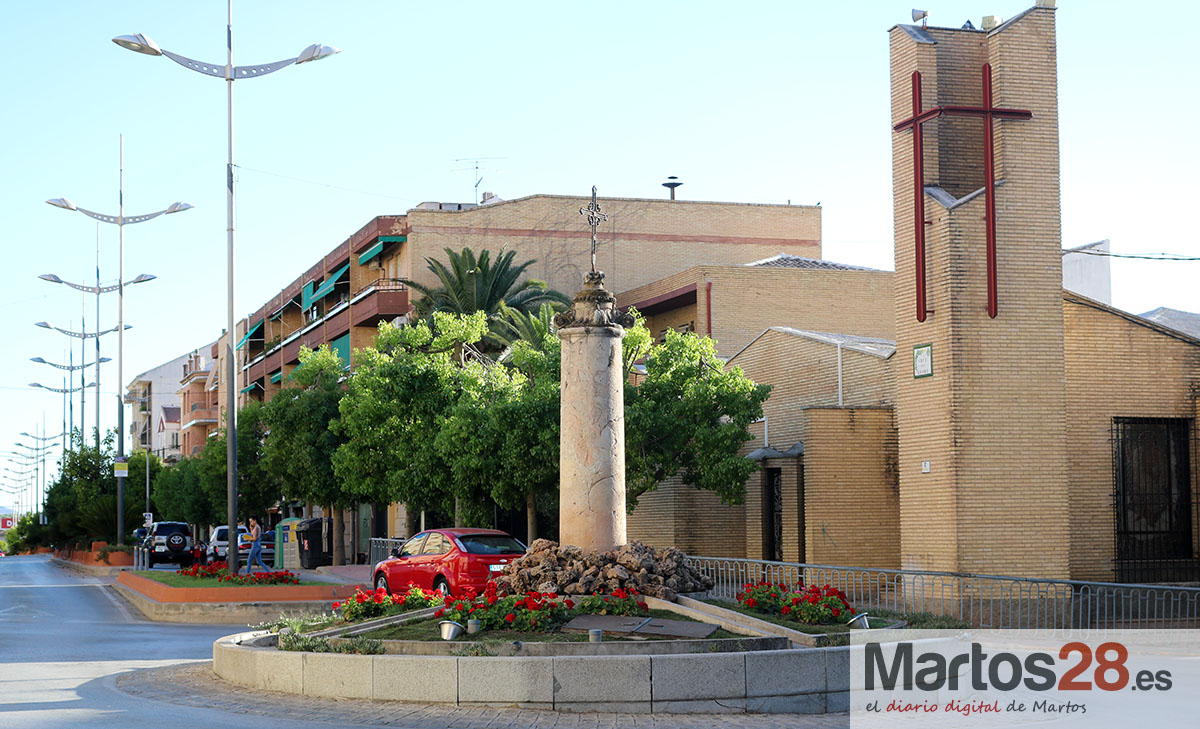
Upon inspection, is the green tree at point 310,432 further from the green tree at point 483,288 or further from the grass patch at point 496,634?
the grass patch at point 496,634

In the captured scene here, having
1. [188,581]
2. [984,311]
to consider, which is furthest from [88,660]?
[984,311]

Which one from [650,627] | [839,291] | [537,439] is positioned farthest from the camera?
[839,291]

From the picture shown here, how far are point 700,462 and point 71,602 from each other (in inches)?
605

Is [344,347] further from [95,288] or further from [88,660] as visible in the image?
[88,660]

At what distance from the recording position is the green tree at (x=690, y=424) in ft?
91.8

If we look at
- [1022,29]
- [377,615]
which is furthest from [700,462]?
[377,615]

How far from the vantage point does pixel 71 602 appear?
32.4 meters

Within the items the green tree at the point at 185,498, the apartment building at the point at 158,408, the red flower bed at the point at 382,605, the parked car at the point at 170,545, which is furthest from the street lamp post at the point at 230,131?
the apartment building at the point at 158,408

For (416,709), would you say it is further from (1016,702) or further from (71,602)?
(71,602)

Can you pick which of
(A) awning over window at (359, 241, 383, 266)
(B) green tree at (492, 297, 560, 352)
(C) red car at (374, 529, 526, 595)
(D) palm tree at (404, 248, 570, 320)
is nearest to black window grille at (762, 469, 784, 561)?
Result: (B) green tree at (492, 297, 560, 352)

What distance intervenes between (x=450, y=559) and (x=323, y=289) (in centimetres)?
3798

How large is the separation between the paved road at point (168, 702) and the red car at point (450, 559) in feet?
12.6

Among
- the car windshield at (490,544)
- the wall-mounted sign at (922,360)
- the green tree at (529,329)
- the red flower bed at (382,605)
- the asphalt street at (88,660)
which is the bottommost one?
the asphalt street at (88,660)

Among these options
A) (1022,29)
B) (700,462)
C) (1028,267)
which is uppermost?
(1022,29)
